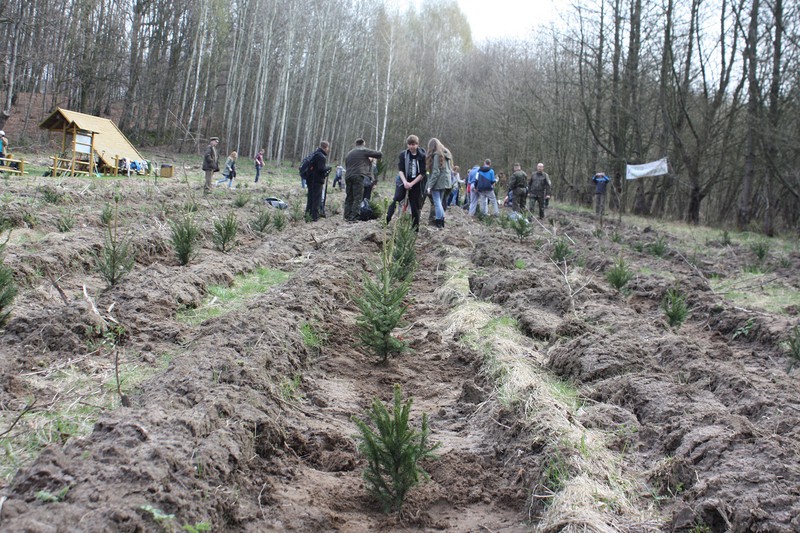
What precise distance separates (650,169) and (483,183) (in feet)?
24.8

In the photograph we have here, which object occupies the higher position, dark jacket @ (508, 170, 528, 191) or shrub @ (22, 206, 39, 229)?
dark jacket @ (508, 170, 528, 191)

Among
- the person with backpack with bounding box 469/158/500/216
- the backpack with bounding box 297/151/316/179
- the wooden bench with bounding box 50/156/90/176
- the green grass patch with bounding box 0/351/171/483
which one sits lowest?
the green grass patch with bounding box 0/351/171/483

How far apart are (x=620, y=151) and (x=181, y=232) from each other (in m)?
22.5

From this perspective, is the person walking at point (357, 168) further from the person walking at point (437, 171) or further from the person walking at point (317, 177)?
the person walking at point (437, 171)

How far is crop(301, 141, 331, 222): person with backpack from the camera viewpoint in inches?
474

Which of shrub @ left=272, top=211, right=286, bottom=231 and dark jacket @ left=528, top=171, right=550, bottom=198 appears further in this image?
dark jacket @ left=528, top=171, right=550, bottom=198

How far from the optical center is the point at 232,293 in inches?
239

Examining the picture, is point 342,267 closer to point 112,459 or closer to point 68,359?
point 68,359

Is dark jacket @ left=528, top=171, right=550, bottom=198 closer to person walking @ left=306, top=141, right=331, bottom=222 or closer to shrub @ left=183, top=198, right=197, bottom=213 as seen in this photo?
person walking @ left=306, top=141, right=331, bottom=222

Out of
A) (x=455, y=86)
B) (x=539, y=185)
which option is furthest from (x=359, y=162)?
(x=455, y=86)

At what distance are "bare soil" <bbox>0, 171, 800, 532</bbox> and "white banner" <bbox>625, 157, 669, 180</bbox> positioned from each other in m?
13.5

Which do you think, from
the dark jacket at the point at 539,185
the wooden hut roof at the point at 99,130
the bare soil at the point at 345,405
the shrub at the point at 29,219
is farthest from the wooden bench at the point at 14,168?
the dark jacket at the point at 539,185

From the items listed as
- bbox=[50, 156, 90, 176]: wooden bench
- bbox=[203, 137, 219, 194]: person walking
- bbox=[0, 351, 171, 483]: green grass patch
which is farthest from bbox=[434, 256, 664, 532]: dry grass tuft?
bbox=[50, 156, 90, 176]: wooden bench

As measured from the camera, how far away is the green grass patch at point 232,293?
16.7 ft
